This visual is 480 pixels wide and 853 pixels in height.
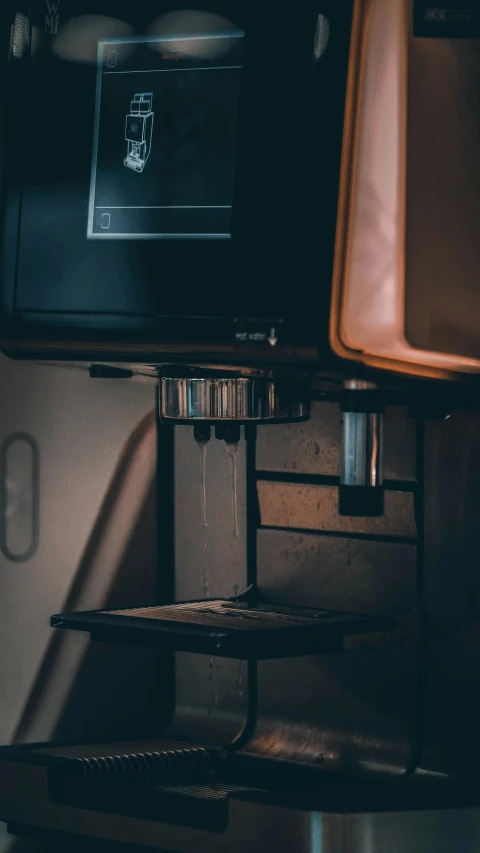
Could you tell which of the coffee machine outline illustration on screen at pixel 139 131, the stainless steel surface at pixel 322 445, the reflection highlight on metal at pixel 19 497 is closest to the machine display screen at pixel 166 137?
the coffee machine outline illustration on screen at pixel 139 131

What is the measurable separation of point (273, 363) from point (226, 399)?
0.31ft

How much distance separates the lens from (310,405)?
127 centimetres

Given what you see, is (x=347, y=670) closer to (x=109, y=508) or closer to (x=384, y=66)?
(x=109, y=508)

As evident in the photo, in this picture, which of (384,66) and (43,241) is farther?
(43,241)

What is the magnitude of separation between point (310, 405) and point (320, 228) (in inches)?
9.2

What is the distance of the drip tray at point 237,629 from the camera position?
114 centimetres

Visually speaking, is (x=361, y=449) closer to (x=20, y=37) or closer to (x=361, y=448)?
(x=361, y=448)

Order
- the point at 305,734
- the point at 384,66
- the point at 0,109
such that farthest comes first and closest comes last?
the point at 0,109
the point at 305,734
the point at 384,66

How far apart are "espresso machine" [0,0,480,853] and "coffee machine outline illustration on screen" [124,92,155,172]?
10 millimetres

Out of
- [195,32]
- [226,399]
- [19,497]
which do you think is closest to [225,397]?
[226,399]

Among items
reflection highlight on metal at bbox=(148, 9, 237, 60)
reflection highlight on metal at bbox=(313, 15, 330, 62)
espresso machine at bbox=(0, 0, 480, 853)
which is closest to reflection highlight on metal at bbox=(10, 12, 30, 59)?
espresso machine at bbox=(0, 0, 480, 853)

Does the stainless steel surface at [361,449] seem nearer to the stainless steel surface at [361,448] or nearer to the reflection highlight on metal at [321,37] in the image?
the stainless steel surface at [361,448]

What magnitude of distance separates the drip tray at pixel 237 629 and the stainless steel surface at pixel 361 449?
0.12m

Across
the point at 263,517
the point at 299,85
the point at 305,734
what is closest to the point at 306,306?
the point at 299,85
